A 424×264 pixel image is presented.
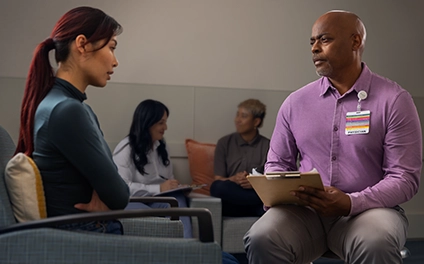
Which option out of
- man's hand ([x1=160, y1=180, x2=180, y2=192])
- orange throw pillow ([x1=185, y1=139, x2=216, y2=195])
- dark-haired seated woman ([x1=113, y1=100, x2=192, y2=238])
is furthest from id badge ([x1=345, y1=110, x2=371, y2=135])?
orange throw pillow ([x1=185, y1=139, x2=216, y2=195])

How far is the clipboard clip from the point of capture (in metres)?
2.28

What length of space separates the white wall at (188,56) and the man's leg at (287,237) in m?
2.79

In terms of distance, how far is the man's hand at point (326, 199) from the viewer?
7.81 feet

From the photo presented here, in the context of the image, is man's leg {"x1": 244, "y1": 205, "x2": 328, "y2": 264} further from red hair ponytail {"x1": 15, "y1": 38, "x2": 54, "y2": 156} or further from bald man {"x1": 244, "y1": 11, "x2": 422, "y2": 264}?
red hair ponytail {"x1": 15, "y1": 38, "x2": 54, "y2": 156}

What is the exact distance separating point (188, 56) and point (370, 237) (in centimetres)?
341

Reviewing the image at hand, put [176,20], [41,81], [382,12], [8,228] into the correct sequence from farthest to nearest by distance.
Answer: [382,12]
[176,20]
[41,81]
[8,228]

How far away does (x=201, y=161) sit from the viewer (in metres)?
5.07

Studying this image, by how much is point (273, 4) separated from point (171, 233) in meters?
3.75

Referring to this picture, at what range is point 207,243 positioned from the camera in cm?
177

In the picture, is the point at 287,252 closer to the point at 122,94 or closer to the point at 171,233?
the point at 171,233

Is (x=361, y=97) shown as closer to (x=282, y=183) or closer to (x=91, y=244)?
(x=282, y=183)

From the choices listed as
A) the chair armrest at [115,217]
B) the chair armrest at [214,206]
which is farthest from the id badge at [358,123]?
the chair armrest at [214,206]

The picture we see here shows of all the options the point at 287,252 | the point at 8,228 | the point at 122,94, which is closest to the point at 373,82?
the point at 287,252

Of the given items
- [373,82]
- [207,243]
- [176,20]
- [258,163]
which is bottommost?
[258,163]
